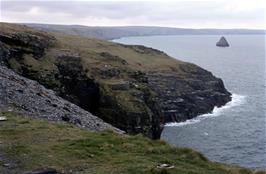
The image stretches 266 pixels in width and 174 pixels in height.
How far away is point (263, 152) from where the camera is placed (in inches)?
2945

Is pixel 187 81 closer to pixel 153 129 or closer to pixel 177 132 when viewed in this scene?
pixel 177 132

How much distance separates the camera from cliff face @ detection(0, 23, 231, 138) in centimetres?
7006

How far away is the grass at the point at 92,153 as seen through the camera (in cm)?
2181

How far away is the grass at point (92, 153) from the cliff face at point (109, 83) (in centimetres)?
3655

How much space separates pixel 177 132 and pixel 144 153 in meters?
72.3

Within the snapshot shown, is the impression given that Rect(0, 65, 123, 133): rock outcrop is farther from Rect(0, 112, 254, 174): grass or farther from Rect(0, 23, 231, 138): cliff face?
Rect(0, 23, 231, 138): cliff face

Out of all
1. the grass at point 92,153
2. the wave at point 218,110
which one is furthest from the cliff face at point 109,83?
the grass at point 92,153

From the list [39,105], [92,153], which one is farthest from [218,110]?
[92,153]

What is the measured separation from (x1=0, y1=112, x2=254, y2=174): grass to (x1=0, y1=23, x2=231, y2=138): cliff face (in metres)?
36.6

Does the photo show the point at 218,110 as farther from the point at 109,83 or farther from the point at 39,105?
the point at 39,105

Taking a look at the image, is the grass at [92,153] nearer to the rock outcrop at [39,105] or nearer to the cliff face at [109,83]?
the rock outcrop at [39,105]

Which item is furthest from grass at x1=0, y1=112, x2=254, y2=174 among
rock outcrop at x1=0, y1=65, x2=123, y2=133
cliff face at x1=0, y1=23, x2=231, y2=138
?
cliff face at x1=0, y1=23, x2=231, y2=138

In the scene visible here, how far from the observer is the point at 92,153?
2412 cm

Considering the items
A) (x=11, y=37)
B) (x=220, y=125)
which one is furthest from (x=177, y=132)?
(x=11, y=37)
